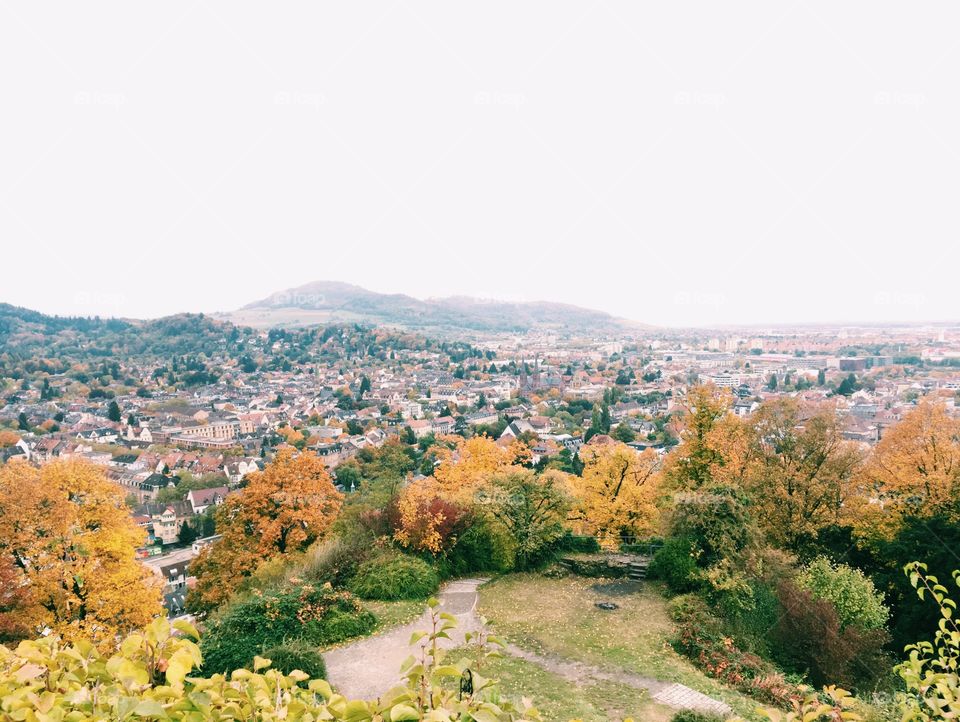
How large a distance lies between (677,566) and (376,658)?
700 cm

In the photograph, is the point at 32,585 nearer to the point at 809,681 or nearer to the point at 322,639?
the point at 322,639

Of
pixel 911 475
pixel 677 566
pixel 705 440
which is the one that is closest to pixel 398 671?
pixel 677 566

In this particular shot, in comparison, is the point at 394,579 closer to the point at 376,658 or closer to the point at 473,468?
the point at 376,658

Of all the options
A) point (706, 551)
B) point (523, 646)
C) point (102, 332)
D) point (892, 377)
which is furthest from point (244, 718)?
point (102, 332)

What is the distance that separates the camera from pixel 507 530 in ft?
49.3

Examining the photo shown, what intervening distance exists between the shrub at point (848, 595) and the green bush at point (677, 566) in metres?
2.26

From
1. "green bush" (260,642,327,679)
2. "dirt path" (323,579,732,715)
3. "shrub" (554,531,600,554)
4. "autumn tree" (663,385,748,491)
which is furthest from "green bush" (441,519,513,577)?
"green bush" (260,642,327,679)

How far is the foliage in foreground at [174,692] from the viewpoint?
5.70 feet

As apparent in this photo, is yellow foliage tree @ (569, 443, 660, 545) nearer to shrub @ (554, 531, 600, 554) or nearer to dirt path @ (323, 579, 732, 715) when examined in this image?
shrub @ (554, 531, 600, 554)

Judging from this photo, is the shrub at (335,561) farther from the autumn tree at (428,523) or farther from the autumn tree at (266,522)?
the autumn tree at (266,522)

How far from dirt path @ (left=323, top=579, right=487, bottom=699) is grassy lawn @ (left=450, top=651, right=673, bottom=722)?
1054 millimetres

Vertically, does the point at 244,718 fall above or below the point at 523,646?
above

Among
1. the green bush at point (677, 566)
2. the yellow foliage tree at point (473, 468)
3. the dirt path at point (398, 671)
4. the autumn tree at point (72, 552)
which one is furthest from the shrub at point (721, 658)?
the autumn tree at point (72, 552)

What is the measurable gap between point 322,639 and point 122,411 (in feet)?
331
